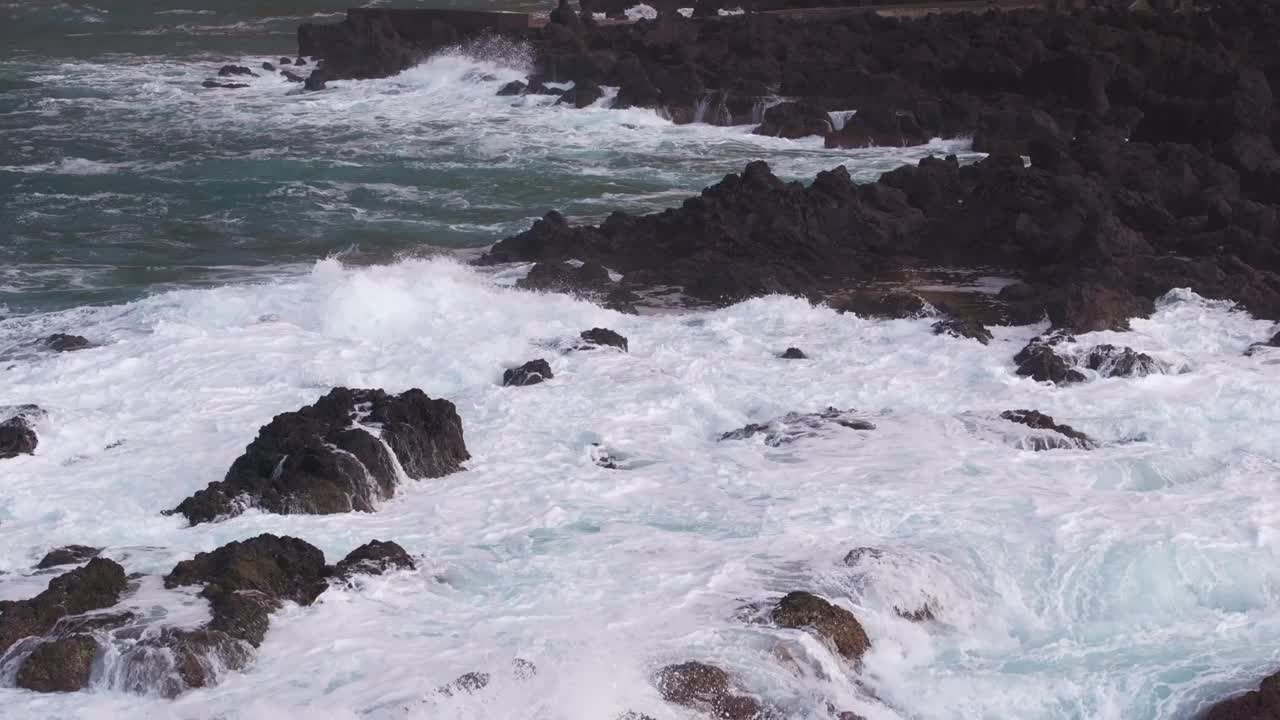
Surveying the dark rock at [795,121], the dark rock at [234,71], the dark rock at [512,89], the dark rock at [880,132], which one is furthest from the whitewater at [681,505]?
the dark rock at [234,71]

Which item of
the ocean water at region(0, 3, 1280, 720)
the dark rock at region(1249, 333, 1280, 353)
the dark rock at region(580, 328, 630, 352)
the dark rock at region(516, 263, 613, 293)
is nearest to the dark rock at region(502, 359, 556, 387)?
the ocean water at region(0, 3, 1280, 720)

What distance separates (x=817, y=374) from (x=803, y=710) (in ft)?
18.8

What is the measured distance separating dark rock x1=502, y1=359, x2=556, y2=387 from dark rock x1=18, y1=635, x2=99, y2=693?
534 centimetres

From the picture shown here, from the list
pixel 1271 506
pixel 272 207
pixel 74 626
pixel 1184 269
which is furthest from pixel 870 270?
pixel 74 626

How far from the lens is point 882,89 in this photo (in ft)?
83.4

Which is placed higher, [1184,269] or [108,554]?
[1184,269]

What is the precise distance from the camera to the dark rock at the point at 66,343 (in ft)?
44.7

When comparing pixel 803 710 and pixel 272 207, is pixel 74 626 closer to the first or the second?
pixel 803 710

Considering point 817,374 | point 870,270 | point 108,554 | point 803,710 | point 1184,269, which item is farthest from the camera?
point 870,270

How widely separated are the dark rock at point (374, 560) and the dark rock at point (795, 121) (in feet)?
53.3

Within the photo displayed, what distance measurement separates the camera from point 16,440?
11.2 meters

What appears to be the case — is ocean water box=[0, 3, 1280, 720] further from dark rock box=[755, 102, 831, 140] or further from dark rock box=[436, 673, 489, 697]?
dark rock box=[755, 102, 831, 140]

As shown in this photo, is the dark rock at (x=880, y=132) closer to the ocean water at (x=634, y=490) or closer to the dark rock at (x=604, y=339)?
the ocean water at (x=634, y=490)

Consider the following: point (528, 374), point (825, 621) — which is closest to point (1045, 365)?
point (528, 374)
